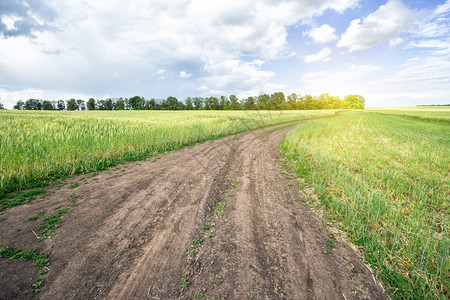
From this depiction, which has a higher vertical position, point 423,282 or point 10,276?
point 10,276

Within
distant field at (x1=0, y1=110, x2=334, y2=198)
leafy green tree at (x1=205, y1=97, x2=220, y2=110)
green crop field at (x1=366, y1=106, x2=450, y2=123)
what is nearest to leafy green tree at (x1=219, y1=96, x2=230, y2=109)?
leafy green tree at (x1=205, y1=97, x2=220, y2=110)

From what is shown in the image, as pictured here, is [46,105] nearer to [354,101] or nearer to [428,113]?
[428,113]

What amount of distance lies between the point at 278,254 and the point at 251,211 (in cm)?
135

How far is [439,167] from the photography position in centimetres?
718

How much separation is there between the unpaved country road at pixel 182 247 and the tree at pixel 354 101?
153 meters

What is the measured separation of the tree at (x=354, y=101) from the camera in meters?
131

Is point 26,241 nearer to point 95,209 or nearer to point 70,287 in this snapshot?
point 95,209

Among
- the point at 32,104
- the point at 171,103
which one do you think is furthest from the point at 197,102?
the point at 32,104

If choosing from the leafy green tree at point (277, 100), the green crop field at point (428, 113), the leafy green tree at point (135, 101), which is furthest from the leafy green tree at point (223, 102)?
the green crop field at point (428, 113)

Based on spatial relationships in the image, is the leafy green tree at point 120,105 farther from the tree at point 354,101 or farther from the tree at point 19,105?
the tree at point 354,101

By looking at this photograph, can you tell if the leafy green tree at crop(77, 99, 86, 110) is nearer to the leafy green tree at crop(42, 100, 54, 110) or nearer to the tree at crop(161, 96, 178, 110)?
the leafy green tree at crop(42, 100, 54, 110)

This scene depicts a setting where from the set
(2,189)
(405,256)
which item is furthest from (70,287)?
(405,256)

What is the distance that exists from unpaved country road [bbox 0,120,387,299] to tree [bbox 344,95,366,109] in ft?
502

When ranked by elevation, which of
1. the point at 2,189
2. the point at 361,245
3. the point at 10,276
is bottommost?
the point at 361,245
